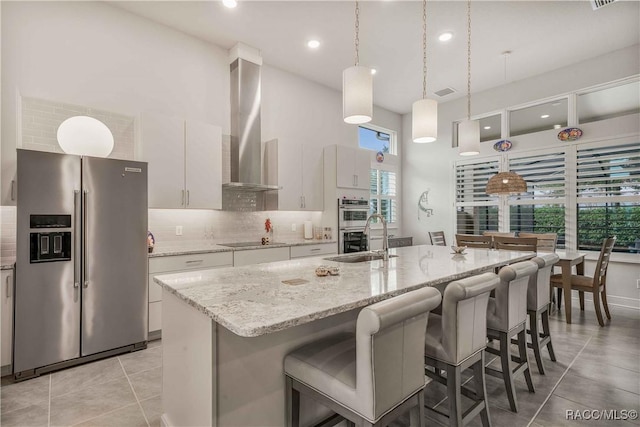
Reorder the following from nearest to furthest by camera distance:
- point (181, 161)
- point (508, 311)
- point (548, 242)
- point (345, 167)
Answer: point (508, 311) < point (181, 161) < point (548, 242) < point (345, 167)

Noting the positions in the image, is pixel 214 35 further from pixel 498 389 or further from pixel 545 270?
pixel 498 389

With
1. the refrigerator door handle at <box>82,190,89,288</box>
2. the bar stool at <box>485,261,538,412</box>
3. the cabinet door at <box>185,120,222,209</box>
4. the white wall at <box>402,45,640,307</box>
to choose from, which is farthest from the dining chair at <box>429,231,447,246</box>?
the refrigerator door handle at <box>82,190,89,288</box>

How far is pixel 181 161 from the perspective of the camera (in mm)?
3625

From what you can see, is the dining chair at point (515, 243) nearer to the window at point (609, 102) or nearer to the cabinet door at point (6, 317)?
the window at point (609, 102)

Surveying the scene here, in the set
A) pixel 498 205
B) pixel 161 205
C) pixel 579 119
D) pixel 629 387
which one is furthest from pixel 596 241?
pixel 161 205

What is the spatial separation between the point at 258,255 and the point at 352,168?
228 centimetres

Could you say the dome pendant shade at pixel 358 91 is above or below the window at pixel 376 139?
below

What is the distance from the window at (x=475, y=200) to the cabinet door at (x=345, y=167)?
2.45 metres

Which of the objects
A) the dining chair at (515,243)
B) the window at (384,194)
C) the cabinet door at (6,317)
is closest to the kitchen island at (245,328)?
the cabinet door at (6,317)

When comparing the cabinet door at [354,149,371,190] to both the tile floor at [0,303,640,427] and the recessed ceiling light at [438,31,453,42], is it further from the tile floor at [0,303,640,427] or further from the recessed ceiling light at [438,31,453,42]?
A: the tile floor at [0,303,640,427]

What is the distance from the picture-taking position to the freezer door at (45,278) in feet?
8.24

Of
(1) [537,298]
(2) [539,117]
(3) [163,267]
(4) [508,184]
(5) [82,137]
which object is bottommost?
(1) [537,298]

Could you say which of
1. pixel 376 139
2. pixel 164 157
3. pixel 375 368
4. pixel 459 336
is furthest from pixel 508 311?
pixel 376 139

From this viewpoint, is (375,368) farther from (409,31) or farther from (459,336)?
(409,31)
